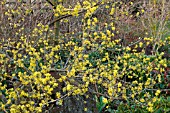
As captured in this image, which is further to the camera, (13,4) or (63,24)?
(63,24)

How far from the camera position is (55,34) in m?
5.32

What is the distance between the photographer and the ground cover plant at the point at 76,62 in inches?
143

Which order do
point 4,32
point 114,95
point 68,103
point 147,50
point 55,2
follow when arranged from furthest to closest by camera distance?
point 147,50
point 4,32
point 55,2
point 68,103
point 114,95

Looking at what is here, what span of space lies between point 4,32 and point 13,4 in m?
0.62

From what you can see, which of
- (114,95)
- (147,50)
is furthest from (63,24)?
(114,95)

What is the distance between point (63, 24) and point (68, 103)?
2373 mm

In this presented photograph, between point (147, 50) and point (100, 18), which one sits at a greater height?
point (100, 18)

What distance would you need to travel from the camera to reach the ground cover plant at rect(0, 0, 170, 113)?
3.64 m

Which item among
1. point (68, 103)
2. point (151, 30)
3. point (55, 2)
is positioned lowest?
point (68, 103)

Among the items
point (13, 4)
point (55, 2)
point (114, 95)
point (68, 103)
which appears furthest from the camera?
point (13, 4)

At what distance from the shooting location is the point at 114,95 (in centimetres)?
381

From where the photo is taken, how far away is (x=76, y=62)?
152 inches

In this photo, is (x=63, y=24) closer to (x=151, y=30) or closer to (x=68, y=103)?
(x=151, y=30)

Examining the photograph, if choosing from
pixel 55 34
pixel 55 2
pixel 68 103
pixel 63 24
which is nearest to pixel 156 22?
pixel 63 24
